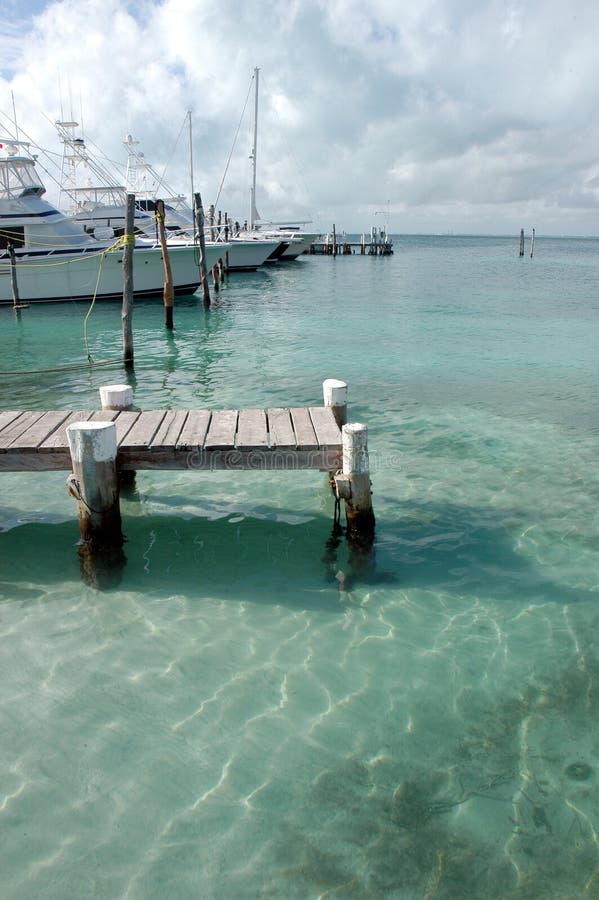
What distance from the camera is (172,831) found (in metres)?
3.59

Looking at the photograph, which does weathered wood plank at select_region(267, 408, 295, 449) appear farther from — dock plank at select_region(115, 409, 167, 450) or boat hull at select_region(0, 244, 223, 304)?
boat hull at select_region(0, 244, 223, 304)

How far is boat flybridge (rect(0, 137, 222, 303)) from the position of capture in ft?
84.6

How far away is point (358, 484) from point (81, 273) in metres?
24.3

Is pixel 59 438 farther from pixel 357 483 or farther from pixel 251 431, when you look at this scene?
pixel 357 483

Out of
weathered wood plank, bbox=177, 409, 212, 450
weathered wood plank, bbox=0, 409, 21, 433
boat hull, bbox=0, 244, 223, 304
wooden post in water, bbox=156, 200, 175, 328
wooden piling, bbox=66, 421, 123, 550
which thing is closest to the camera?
wooden piling, bbox=66, 421, 123, 550

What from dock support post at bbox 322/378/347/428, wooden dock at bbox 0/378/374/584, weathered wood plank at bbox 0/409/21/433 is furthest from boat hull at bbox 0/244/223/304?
wooden dock at bbox 0/378/374/584

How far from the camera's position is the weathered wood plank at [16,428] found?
20.5 feet

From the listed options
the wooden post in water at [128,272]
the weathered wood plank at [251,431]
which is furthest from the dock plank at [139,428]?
the wooden post in water at [128,272]

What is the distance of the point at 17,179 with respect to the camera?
2625 centimetres

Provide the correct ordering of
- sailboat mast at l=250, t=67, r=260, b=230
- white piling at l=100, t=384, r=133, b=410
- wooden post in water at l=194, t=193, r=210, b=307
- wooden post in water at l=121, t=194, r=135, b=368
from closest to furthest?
white piling at l=100, t=384, r=133, b=410 < wooden post in water at l=121, t=194, r=135, b=368 < wooden post in water at l=194, t=193, r=210, b=307 < sailboat mast at l=250, t=67, r=260, b=230

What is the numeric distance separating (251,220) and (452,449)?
54.2 metres

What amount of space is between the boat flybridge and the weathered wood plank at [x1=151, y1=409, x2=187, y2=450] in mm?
20105

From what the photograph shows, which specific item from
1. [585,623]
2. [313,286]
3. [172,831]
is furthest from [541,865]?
[313,286]

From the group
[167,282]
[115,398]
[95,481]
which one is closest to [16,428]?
[115,398]
